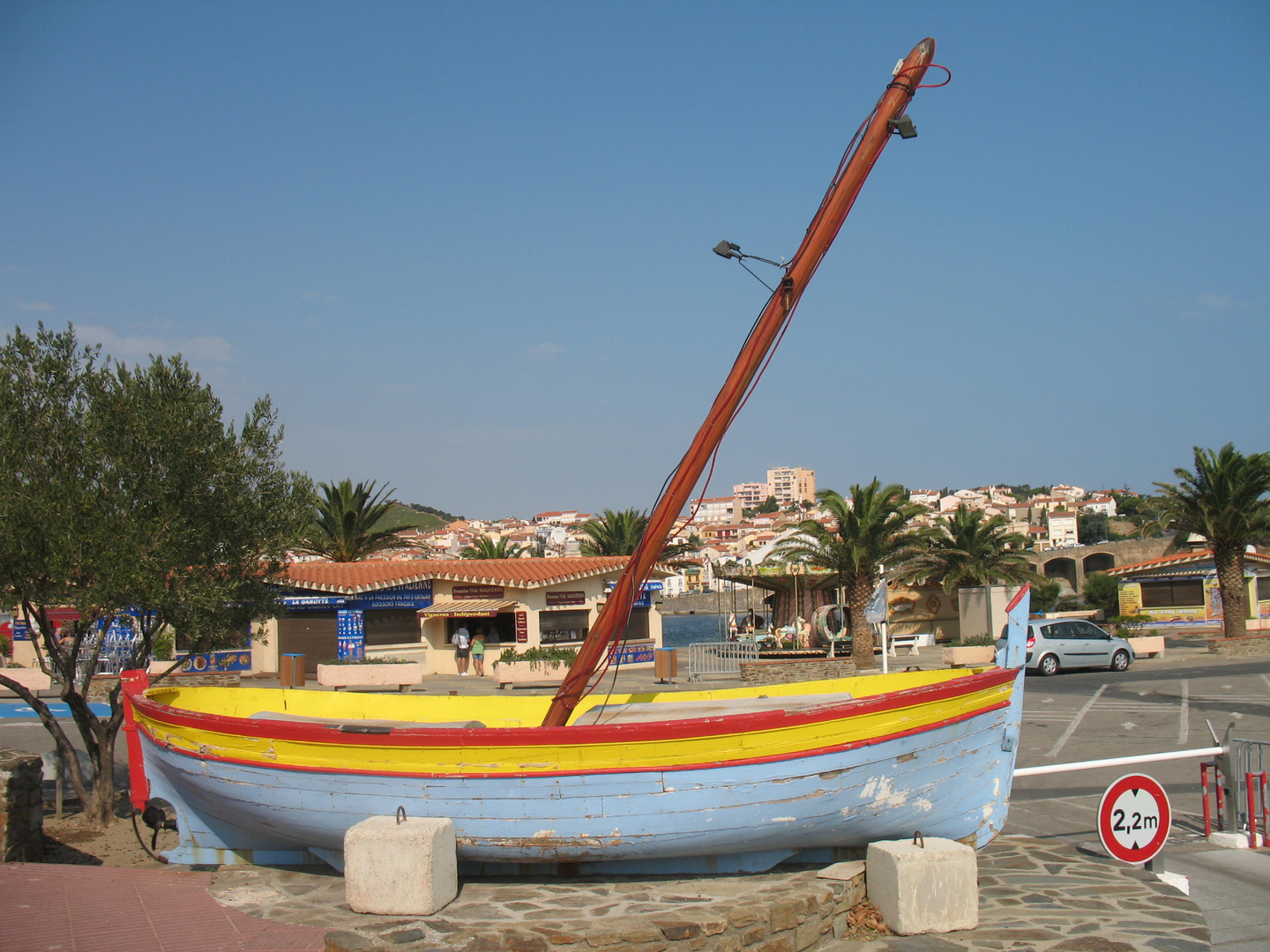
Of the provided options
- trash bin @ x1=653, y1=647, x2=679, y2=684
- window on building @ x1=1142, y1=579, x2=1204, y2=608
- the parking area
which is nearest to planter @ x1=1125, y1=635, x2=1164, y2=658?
the parking area

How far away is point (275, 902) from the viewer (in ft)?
22.7

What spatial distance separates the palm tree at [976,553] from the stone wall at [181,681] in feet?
72.4

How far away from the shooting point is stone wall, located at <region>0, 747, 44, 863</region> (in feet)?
26.6

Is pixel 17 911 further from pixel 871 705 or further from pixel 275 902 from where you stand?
pixel 871 705

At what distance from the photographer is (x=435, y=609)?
27.8m

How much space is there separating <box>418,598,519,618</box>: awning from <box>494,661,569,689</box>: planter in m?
4.87

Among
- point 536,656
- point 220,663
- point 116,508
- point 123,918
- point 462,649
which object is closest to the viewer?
point 123,918

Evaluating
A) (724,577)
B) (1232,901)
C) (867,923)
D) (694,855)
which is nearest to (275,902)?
(694,855)

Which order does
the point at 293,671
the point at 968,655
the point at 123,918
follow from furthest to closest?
the point at 968,655 → the point at 293,671 → the point at 123,918

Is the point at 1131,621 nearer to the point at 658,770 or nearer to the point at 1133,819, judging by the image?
the point at 1133,819

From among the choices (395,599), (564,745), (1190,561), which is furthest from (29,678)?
(1190,561)

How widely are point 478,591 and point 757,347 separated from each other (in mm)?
21851

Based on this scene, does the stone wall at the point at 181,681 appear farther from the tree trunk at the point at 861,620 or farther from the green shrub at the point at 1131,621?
the green shrub at the point at 1131,621

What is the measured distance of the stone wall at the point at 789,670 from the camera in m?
25.6
